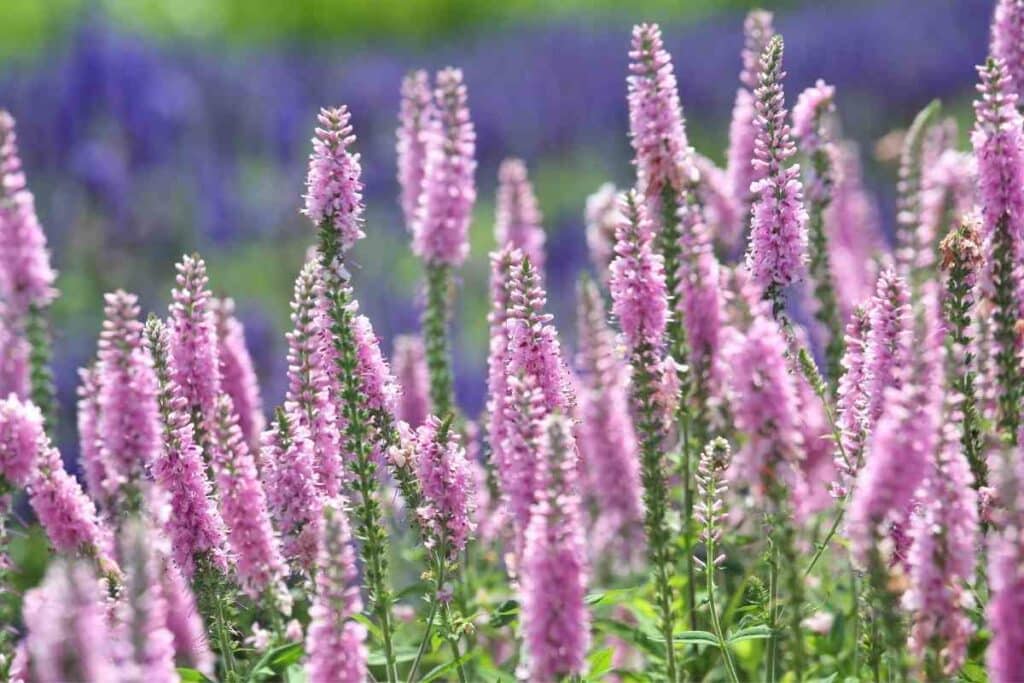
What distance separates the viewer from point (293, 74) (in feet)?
83.2

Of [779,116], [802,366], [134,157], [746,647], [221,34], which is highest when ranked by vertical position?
[221,34]

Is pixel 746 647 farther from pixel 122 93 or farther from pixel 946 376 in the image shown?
pixel 122 93

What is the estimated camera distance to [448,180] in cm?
636

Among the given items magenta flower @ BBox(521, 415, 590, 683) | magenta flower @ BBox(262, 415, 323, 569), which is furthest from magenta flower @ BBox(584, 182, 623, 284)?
magenta flower @ BBox(521, 415, 590, 683)

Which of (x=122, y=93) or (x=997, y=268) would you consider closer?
(x=997, y=268)

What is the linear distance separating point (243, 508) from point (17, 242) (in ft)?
5.57

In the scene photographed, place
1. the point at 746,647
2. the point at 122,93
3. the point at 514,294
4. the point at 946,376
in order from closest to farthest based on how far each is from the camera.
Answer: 1. the point at 946,376
2. the point at 514,294
3. the point at 746,647
4. the point at 122,93

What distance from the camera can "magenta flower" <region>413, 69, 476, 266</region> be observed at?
6.25 metres

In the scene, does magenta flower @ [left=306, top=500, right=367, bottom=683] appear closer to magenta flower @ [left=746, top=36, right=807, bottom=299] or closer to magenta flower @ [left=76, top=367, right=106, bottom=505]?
magenta flower @ [left=76, top=367, right=106, bottom=505]

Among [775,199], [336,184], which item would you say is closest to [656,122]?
[775,199]

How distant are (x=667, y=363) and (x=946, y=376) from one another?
1540 millimetres

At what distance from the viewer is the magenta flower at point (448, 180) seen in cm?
625

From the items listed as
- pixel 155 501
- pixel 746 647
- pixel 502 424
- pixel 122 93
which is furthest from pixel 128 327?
pixel 122 93

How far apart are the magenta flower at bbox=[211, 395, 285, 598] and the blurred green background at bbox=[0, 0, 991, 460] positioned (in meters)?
5.51
